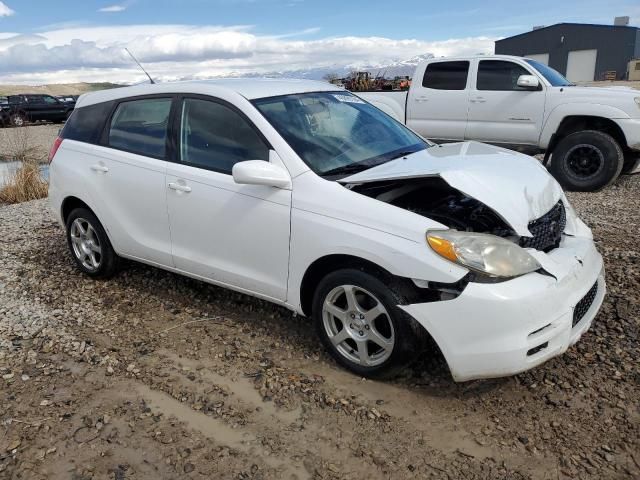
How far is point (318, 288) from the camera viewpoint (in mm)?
3291

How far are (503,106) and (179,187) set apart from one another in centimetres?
629

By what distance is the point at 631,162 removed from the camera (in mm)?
8266

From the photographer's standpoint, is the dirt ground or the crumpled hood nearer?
the dirt ground

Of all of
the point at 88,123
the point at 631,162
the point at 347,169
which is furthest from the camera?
the point at 631,162

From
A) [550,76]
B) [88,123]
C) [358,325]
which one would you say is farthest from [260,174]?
[550,76]

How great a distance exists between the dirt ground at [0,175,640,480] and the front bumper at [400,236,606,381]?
35 centimetres

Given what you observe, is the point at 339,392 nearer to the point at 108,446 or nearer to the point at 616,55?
the point at 108,446

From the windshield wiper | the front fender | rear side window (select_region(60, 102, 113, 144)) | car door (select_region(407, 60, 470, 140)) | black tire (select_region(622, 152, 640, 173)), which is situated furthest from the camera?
car door (select_region(407, 60, 470, 140))

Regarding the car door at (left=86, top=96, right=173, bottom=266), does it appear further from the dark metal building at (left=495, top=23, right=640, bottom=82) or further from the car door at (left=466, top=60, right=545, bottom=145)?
the dark metal building at (left=495, top=23, right=640, bottom=82)

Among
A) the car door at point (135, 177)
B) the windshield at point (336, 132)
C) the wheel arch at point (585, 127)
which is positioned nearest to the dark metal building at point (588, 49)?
the wheel arch at point (585, 127)

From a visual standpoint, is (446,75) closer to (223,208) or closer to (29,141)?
(223,208)

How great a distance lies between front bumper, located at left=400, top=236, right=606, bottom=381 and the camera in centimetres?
271

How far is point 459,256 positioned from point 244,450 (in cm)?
145

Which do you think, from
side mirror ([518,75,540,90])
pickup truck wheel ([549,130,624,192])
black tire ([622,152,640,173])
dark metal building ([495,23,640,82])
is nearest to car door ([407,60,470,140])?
side mirror ([518,75,540,90])
